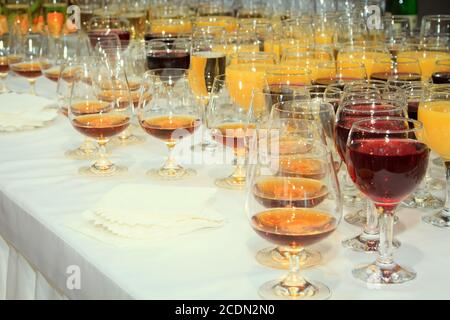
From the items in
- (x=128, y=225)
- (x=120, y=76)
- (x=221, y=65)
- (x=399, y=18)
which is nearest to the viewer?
(x=128, y=225)

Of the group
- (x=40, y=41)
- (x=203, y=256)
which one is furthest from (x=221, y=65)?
→ (x=203, y=256)

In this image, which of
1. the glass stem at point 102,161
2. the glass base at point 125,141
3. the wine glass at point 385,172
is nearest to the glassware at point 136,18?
the glass base at point 125,141

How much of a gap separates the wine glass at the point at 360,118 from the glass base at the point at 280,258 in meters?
0.08

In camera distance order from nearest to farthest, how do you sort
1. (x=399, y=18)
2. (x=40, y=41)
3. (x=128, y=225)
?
(x=128, y=225)
(x=40, y=41)
(x=399, y=18)

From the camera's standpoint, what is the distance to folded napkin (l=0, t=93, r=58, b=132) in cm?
211

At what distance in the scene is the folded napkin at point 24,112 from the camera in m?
2.11

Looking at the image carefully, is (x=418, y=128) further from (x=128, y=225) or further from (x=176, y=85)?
(x=176, y=85)

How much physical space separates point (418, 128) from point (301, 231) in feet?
0.93

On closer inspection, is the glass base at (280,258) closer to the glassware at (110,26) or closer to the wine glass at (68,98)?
the wine glass at (68,98)

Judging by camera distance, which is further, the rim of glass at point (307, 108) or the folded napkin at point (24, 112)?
the folded napkin at point (24, 112)

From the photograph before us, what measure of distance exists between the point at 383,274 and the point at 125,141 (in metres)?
0.99

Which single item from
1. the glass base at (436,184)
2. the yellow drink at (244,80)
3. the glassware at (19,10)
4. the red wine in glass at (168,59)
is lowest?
the glass base at (436,184)

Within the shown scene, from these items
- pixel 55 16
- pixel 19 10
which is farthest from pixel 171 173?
pixel 19 10
